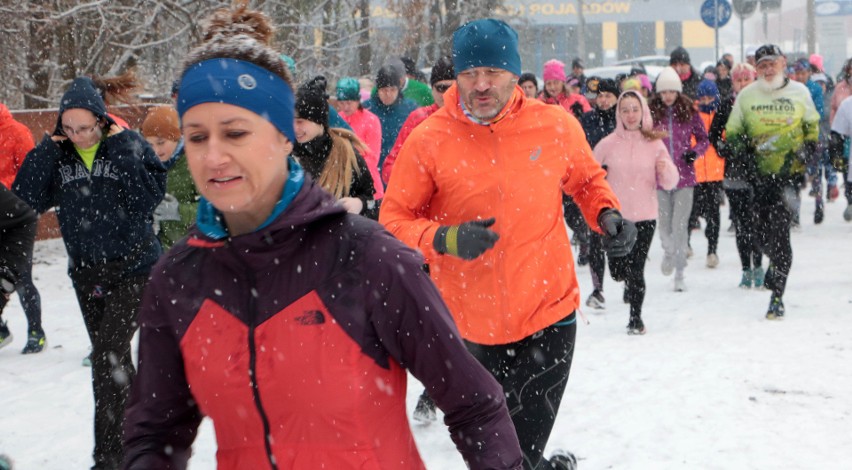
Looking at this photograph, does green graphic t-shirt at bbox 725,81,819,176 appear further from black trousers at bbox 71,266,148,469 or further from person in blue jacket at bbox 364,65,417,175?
black trousers at bbox 71,266,148,469

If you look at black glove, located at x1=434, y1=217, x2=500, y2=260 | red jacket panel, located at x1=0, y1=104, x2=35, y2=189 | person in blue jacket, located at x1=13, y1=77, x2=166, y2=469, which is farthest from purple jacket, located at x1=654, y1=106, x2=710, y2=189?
black glove, located at x1=434, y1=217, x2=500, y2=260

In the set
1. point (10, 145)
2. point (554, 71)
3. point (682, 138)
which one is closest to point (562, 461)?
point (10, 145)

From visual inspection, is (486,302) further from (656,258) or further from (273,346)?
(656,258)

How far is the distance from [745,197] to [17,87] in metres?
9.83

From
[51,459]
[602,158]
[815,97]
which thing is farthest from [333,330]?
[815,97]

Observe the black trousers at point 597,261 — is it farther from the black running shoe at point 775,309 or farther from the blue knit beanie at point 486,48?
the blue knit beanie at point 486,48

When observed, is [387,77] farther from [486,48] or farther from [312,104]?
[486,48]

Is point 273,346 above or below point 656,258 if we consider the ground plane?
above

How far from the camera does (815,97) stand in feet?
43.7

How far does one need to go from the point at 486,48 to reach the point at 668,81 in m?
6.53

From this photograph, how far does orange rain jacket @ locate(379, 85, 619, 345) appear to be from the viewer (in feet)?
13.3

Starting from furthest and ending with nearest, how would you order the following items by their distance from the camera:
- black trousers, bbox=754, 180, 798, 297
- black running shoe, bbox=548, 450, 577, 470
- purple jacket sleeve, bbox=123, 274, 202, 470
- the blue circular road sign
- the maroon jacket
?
the blue circular road sign → black trousers, bbox=754, 180, 798, 297 → black running shoe, bbox=548, 450, 577, 470 → purple jacket sleeve, bbox=123, 274, 202, 470 → the maroon jacket

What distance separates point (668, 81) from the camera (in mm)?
10352

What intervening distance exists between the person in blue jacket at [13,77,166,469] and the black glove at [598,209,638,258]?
8.05 ft
